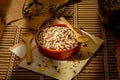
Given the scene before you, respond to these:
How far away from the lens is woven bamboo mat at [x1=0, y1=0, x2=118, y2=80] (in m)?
1.04

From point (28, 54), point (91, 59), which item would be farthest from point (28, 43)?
point (91, 59)

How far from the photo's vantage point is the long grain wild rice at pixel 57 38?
1.05 meters

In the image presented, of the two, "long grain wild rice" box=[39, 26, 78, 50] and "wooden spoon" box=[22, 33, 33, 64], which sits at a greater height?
"long grain wild rice" box=[39, 26, 78, 50]

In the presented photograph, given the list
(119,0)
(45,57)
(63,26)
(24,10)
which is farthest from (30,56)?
(119,0)

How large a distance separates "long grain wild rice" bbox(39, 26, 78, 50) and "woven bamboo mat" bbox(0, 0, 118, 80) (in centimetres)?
11

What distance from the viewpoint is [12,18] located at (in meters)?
1.25

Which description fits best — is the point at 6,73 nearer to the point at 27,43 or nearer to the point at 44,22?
the point at 27,43

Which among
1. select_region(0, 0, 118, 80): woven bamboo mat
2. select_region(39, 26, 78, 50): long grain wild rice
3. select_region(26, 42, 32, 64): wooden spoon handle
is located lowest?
select_region(0, 0, 118, 80): woven bamboo mat

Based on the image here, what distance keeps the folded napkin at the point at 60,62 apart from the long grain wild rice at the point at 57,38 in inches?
2.3

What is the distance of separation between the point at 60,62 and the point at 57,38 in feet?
0.29

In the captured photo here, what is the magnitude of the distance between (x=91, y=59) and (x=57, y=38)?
153 millimetres

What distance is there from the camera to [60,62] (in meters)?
1.07

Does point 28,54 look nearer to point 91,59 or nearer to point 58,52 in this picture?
point 58,52

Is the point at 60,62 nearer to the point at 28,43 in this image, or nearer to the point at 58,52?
the point at 58,52
